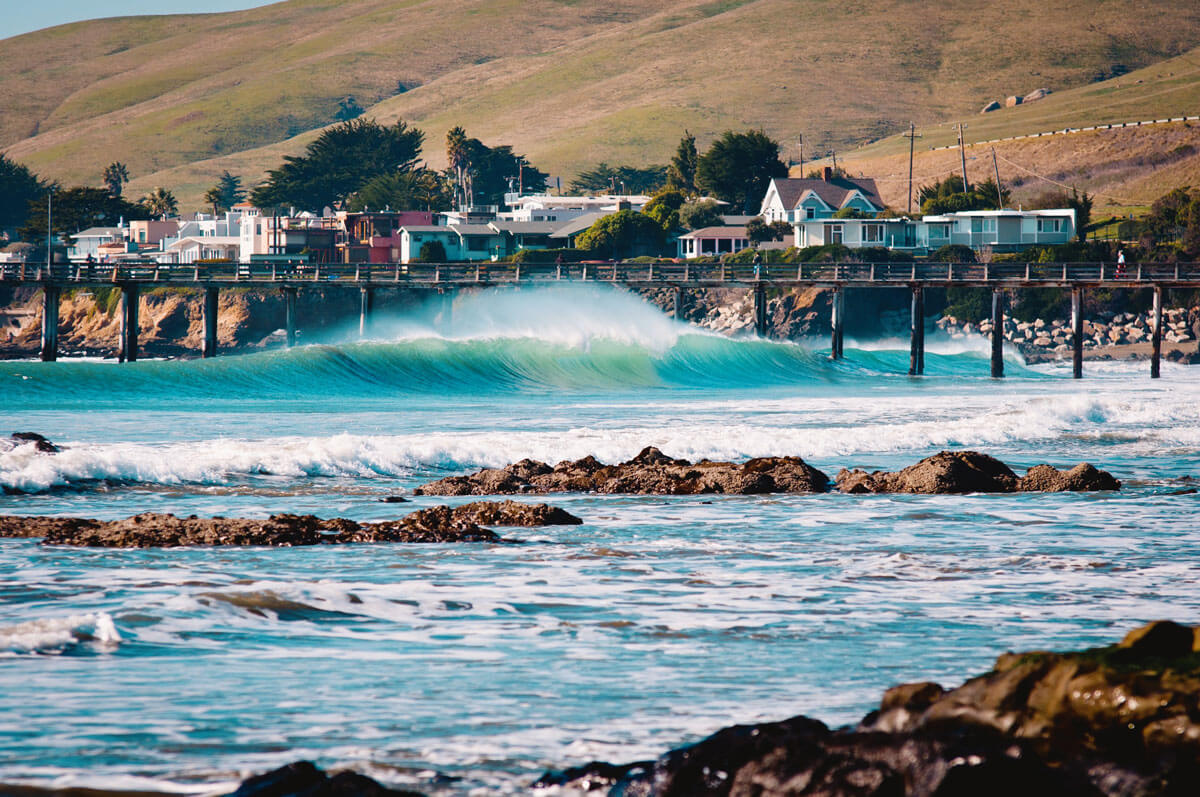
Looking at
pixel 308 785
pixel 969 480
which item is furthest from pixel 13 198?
pixel 308 785

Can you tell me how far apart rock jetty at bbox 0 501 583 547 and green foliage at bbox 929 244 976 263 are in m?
75.8

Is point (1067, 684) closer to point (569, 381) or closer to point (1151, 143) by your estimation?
point (569, 381)

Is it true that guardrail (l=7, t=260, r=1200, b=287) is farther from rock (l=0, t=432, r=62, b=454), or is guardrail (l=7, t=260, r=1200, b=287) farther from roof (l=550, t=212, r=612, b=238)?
rock (l=0, t=432, r=62, b=454)

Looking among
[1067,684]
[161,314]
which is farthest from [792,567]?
[161,314]

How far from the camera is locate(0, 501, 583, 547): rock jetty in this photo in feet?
50.6

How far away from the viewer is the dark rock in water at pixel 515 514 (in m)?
17.4

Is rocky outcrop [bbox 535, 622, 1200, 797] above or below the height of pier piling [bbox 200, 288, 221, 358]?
below

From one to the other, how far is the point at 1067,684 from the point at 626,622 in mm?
4938

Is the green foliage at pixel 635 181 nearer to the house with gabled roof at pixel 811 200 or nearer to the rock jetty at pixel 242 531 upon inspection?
the house with gabled roof at pixel 811 200

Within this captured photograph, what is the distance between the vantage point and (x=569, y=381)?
53.9 m

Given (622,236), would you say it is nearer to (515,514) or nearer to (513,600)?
(515,514)

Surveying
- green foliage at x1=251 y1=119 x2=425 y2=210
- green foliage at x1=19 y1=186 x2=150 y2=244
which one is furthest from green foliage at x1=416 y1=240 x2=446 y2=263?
green foliage at x1=19 y1=186 x2=150 y2=244

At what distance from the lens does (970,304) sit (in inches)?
3383

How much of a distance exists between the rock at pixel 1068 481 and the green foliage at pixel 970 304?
65.6 m
